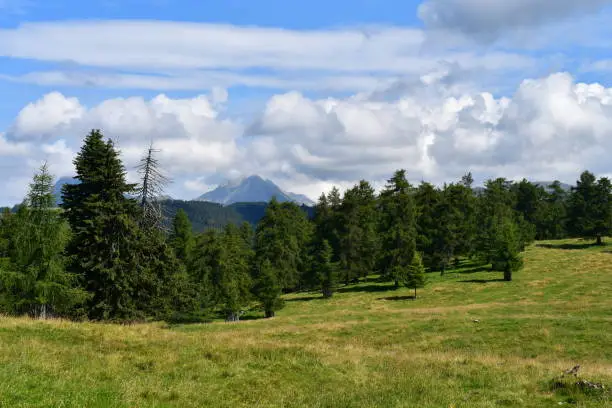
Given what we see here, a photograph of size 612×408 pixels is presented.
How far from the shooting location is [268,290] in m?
59.2

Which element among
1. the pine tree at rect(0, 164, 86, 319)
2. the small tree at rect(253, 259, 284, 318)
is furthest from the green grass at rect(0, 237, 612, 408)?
the small tree at rect(253, 259, 284, 318)

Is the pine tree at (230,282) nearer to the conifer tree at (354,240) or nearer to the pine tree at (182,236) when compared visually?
the pine tree at (182,236)

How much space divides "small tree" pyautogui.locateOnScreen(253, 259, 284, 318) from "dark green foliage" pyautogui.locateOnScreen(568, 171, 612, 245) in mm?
65607

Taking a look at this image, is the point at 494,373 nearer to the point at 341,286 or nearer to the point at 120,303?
the point at 120,303

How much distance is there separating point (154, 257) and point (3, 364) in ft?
84.6

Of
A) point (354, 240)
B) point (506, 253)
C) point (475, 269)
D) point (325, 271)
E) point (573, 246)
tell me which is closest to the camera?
point (506, 253)

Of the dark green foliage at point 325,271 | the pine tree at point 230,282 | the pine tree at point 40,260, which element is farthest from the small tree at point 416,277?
the pine tree at point 40,260

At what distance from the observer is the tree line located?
33875mm

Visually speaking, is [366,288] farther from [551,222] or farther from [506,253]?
[551,222]

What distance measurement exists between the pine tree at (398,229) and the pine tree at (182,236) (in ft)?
105

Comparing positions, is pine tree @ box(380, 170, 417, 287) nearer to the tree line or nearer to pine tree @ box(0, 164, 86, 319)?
the tree line

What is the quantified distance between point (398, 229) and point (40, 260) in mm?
51865

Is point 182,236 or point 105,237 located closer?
point 105,237

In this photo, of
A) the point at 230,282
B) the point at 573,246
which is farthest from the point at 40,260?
the point at 573,246
